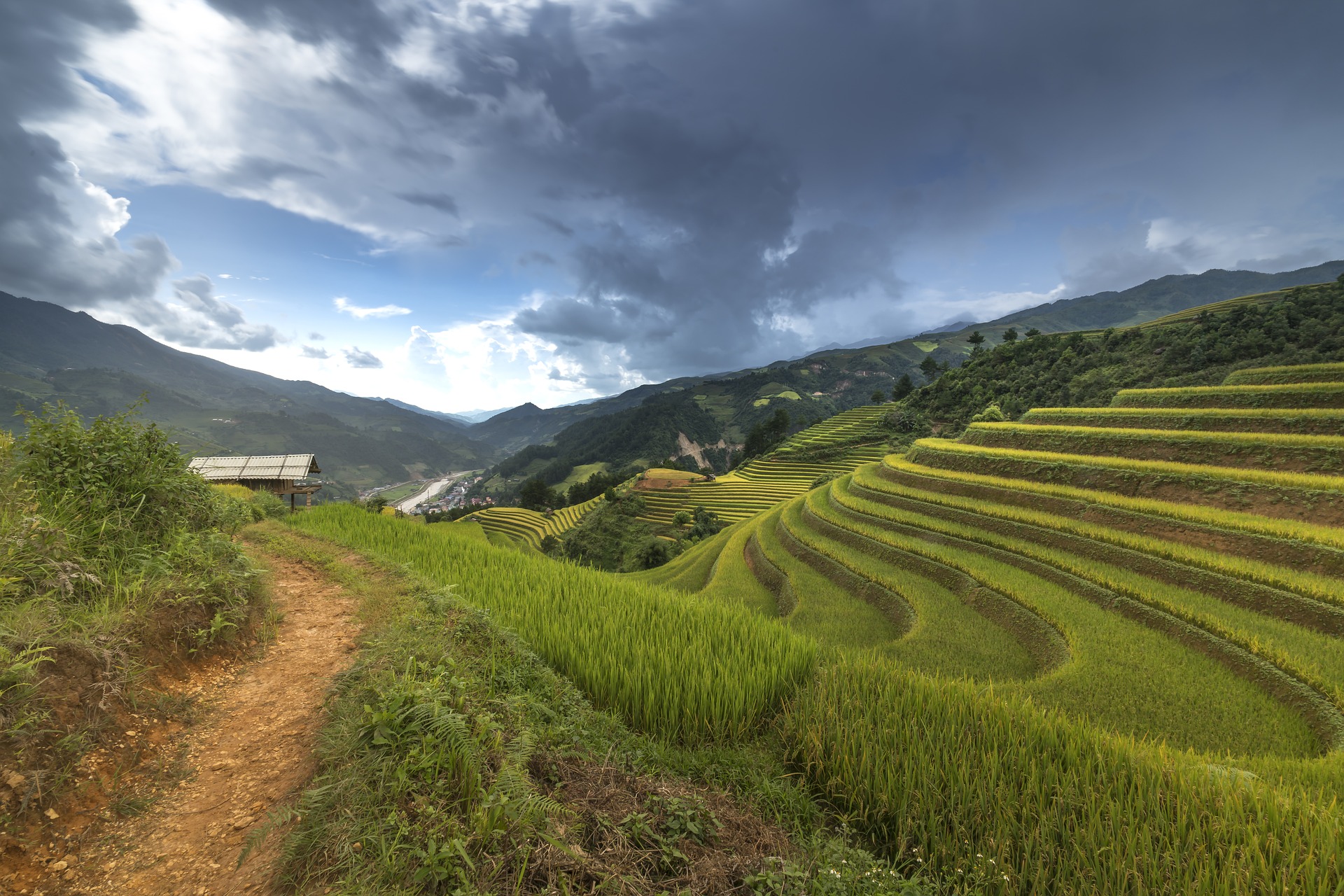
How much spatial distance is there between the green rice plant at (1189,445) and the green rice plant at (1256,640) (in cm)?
531

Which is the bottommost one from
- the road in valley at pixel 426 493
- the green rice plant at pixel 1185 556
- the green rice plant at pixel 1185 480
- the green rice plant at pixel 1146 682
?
the road in valley at pixel 426 493

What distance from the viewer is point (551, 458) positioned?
151000mm

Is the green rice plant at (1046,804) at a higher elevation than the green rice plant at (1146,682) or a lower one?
higher

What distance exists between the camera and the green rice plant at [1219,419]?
1138cm

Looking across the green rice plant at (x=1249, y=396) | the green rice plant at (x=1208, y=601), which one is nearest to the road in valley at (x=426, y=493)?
the green rice plant at (x=1208, y=601)

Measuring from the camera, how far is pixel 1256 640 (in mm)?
6535

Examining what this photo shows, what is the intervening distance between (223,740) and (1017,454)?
19167 millimetres

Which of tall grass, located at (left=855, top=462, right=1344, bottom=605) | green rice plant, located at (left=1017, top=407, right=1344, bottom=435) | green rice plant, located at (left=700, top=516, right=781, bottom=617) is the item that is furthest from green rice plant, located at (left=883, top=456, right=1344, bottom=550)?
green rice plant, located at (left=700, top=516, right=781, bottom=617)

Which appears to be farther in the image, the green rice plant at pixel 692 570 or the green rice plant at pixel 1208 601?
the green rice plant at pixel 692 570

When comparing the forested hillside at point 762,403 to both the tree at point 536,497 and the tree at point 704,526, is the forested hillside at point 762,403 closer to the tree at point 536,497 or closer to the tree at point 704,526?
the tree at point 704,526

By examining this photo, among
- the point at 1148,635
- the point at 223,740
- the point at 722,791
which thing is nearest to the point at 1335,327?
the point at 1148,635

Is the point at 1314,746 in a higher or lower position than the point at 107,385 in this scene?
lower

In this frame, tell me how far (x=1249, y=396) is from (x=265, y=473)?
30302 mm

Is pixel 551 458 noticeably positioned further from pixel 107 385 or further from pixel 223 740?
pixel 107 385
